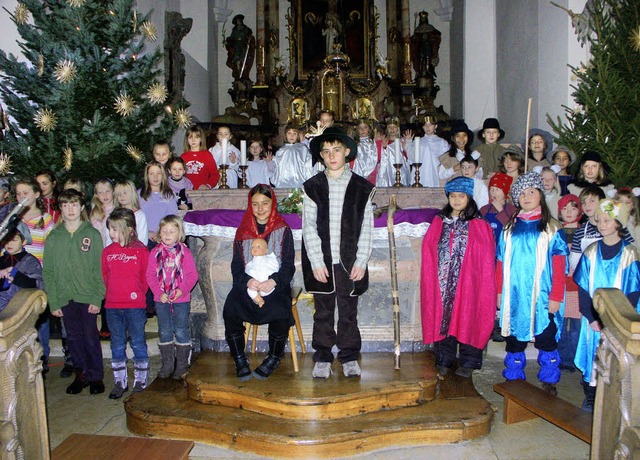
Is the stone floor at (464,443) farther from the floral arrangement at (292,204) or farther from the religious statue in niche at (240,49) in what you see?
the religious statue in niche at (240,49)

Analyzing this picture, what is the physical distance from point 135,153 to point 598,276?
15.4ft

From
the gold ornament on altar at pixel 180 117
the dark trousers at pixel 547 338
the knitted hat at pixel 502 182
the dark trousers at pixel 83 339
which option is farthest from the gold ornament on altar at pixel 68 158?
the dark trousers at pixel 547 338

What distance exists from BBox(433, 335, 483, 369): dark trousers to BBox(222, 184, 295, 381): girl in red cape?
1288mm

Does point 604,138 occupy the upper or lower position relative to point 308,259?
upper

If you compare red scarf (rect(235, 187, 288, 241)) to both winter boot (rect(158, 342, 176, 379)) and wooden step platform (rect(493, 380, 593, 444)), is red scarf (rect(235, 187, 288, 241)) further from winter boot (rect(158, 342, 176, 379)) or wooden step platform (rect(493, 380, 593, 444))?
wooden step platform (rect(493, 380, 593, 444))

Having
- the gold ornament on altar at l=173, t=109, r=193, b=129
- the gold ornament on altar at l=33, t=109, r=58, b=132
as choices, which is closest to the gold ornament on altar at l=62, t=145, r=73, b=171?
the gold ornament on altar at l=33, t=109, r=58, b=132

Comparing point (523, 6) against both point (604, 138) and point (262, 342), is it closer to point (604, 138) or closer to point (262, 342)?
point (604, 138)

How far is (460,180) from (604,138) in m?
2.56

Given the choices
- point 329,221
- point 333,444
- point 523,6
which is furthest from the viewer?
point 523,6

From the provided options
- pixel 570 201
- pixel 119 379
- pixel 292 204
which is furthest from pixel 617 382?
pixel 119 379

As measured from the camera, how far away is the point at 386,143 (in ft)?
22.9

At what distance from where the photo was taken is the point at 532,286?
438 centimetres

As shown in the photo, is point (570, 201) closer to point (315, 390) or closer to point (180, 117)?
point (315, 390)

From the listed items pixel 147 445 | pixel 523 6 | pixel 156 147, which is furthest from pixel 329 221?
pixel 523 6
